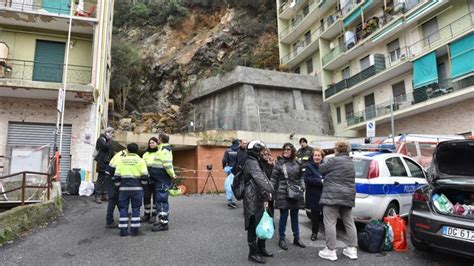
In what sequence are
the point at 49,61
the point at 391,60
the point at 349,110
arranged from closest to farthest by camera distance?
1. the point at 49,61
2. the point at 391,60
3. the point at 349,110

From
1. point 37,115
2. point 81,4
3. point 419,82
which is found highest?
point 81,4

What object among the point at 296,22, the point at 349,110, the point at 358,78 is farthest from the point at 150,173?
the point at 296,22

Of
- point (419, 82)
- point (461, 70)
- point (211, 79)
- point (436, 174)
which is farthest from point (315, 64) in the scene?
point (436, 174)

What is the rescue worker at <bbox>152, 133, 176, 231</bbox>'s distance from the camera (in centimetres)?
632

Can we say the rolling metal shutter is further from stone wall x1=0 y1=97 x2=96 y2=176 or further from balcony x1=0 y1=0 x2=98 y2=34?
balcony x1=0 y1=0 x2=98 y2=34

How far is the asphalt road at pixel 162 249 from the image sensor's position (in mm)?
4754

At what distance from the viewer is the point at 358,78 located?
25.9 meters

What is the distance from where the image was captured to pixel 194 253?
507 cm

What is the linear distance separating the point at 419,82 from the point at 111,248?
21.1m

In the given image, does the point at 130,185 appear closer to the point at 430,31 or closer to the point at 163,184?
the point at 163,184

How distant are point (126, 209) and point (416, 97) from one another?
800 inches

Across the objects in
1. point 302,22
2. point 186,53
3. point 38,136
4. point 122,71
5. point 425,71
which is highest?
point 302,22

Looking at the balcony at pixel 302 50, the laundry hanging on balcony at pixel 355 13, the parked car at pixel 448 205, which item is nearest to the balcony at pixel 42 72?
the parked car at pixel 448 205

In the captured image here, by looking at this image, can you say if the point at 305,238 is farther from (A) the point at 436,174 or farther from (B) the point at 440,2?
(B) the point at 440,2
